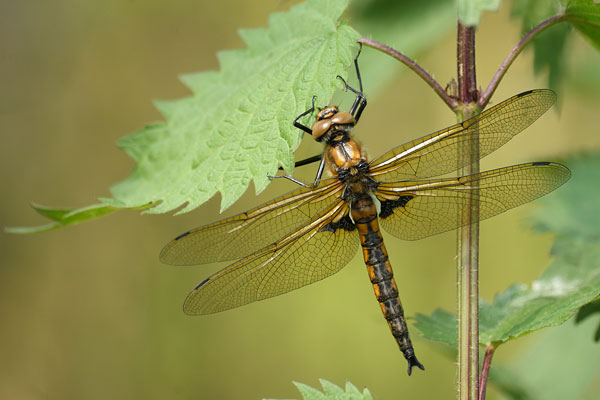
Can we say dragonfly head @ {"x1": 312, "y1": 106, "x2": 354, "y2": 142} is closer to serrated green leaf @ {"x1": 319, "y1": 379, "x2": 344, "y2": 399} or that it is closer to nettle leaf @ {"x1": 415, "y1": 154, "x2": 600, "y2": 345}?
nettle leaf @ {"x1": 415, "y1": 154, "x2": 600, "y2": 345}

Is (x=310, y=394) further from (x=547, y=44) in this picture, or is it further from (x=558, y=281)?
(x=547, y=44)

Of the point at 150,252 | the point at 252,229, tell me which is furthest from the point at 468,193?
the point at 150,252

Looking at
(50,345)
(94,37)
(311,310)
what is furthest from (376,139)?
(50,345)

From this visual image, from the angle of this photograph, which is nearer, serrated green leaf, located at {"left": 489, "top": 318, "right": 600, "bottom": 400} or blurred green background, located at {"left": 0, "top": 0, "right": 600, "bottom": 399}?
serrated green leaf, located at {"left": 489, "top": 318, "right": 600, "bottom": 400}

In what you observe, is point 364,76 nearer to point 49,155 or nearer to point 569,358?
point 569,358

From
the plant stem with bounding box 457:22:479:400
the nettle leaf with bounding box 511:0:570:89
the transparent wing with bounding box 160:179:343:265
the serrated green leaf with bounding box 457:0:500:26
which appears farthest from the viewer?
the nettle leaf with bounding box 511:0:570:89

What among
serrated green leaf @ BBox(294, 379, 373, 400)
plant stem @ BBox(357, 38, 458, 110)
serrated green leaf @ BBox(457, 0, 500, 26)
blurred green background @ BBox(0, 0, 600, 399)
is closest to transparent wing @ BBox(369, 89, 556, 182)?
plant stem @ BBox(357, 38, 458, 110)

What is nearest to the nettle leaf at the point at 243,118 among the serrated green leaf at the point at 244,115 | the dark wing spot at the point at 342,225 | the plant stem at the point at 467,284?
the serrated green leaf at the point at 244,115
